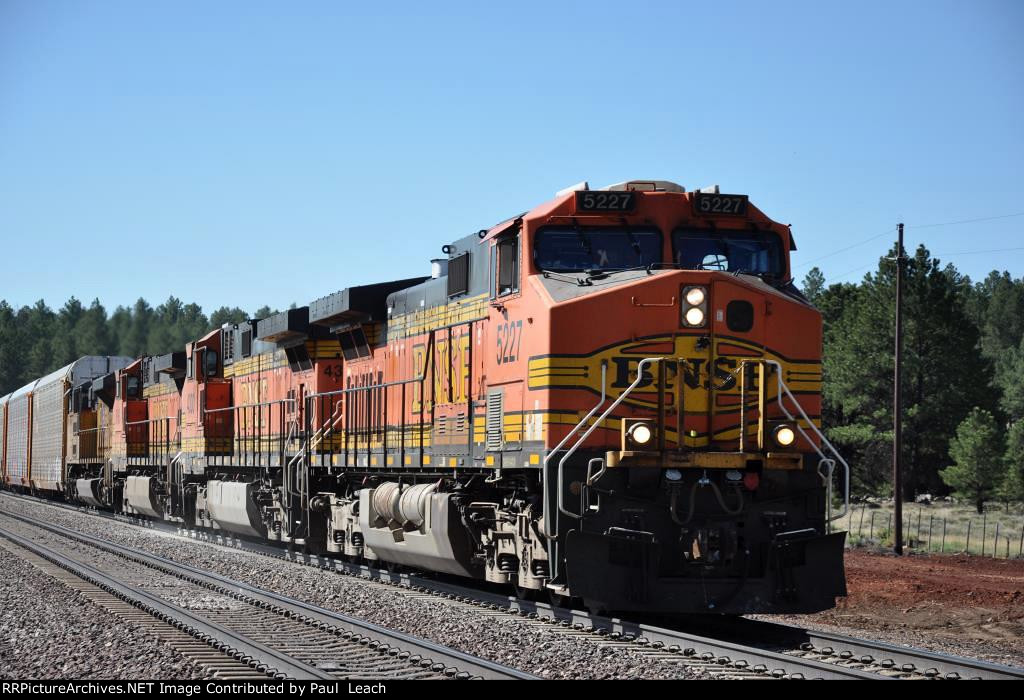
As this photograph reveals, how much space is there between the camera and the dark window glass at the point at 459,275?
14.1 meters

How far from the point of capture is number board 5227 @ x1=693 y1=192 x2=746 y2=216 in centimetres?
1189

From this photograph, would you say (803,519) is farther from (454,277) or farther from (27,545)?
(27,545)

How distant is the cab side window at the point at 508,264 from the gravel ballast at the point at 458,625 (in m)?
3.36

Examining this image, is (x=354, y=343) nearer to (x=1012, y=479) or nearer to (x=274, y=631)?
(x=274, y=631)

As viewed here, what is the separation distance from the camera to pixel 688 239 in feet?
39.0

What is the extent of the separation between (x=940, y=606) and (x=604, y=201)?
323 inches

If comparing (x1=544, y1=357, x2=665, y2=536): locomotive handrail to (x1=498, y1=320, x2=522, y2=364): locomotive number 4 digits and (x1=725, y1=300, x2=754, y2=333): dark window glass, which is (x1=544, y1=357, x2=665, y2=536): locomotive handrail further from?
(x1=498, y1=320, x2=522, y2=364): locomotive number 4 digits

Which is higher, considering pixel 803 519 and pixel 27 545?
pixel 803 519

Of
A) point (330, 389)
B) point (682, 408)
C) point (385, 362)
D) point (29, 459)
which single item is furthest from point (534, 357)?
point (29, 459)

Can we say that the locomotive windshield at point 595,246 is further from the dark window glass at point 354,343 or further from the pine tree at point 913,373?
the pine tree at point 913,373

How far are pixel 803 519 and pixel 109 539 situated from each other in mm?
17575

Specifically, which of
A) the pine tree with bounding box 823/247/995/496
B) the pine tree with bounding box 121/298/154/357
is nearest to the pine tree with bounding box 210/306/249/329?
the pine tree with bounding box 121/298/154/357

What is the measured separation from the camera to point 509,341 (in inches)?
485

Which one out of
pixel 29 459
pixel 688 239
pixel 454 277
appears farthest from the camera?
pixel 29 459
